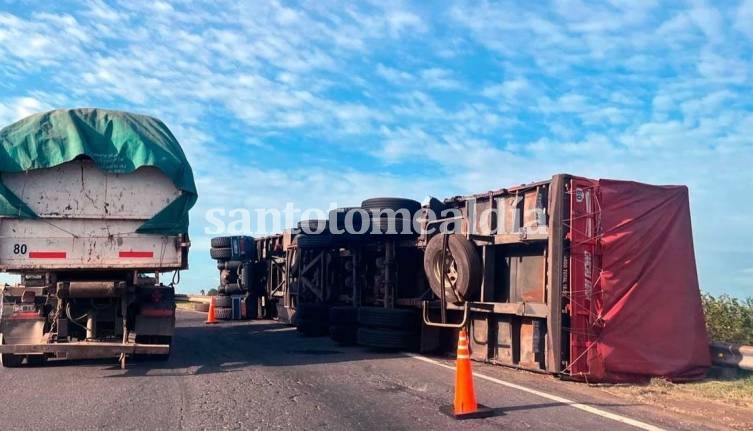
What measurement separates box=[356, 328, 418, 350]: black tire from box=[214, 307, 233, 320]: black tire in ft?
38.1

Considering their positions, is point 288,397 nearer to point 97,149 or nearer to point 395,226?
point 97,149

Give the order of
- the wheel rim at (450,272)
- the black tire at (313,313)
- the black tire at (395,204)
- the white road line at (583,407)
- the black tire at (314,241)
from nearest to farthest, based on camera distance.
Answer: the white road line at (583,407)
the wheel rim at (450,272)
the black tire at (395,204)
the black tire at (314,241)
the black tire at (313,313)

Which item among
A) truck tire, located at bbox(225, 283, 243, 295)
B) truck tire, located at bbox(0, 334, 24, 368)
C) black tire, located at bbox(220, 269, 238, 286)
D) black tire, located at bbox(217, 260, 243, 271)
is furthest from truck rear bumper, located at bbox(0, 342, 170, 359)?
black tire, located at bbox(220, 269, 238, 286)

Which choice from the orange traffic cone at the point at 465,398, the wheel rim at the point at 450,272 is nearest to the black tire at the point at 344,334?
the wheel rim at the point at 450,272

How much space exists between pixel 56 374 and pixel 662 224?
30.0 ft

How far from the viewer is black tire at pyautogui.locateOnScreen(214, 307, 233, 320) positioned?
2339cm

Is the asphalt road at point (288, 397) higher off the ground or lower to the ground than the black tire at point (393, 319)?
lower

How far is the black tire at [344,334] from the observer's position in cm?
1400

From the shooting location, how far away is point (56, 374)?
10.0 metres

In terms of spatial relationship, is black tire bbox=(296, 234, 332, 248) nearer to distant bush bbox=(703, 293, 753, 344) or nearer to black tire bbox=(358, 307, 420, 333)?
black tire bbox=(358, 307, 420, 333)

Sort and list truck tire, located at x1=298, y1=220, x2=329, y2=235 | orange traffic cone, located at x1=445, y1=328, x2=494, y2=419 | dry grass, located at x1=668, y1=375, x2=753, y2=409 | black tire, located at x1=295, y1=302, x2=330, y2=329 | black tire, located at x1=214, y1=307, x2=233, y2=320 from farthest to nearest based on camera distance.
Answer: black tire, located at x1=214, y1=307, x2=233, y2=320
truck tire, located at x1=298, y1=220, x2=329, y2=235
black tire, located at x1=295, y1=302, x2=330, y2=329
dry grass, located at x1=668, y1=375, x2=753, y2=409
orange traffic cone, located at x1=445, y1=328, x2=494, y2=419

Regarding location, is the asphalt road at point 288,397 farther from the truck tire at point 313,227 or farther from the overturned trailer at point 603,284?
the truck tire at point 313,227

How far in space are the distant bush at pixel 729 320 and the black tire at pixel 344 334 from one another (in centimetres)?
658

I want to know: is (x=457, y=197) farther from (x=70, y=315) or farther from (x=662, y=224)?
(x=70, y=315)
